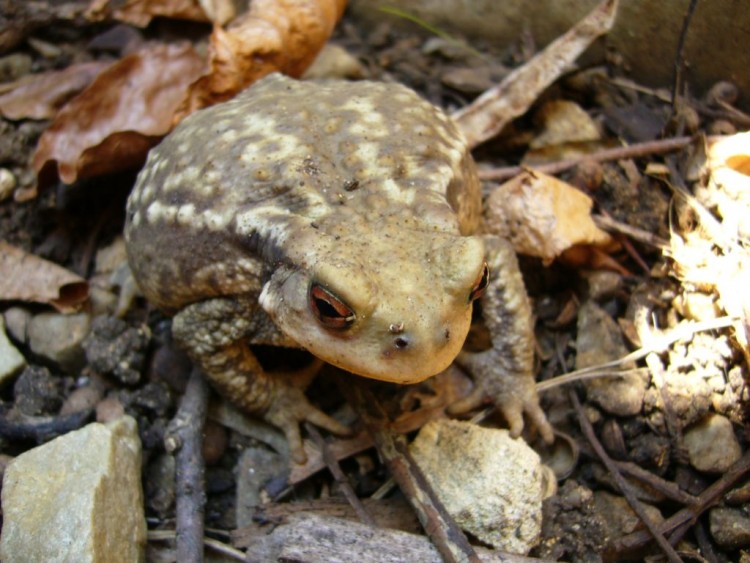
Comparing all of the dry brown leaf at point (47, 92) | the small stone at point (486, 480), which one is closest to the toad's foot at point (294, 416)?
the small stone at point (486, 480)

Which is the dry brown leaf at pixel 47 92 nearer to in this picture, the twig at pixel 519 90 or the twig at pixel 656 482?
the twig at pixel 519 90

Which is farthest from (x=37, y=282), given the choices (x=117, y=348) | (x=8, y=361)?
(x=117, y=348)

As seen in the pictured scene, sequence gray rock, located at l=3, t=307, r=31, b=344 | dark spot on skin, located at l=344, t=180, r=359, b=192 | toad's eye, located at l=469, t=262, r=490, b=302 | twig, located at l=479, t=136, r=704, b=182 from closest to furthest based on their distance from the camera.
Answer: toad's eye, located at l=469, t=262, r=490, b=302, dark spot on skin, located at l=344, t=180, r=359, b=192, gray rock, located at l=3, t=307, r=31, b=344, twig, located at l=479, t=136, r=704, b=182

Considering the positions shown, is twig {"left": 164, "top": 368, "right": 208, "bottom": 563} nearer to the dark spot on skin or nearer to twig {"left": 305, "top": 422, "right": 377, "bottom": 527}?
twig {"left": 305, "top": 422, "right": 377, "bottom": 527}

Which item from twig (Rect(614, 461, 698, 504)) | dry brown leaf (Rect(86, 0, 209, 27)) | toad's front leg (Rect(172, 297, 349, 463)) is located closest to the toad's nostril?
toad's front leg (Rect(172, 297, 349, 463))

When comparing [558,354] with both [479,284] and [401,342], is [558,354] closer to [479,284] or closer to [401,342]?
[479,284]

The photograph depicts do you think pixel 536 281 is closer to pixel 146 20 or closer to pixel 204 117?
pixel 204 117

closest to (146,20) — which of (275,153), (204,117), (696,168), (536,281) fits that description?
(204,117)
